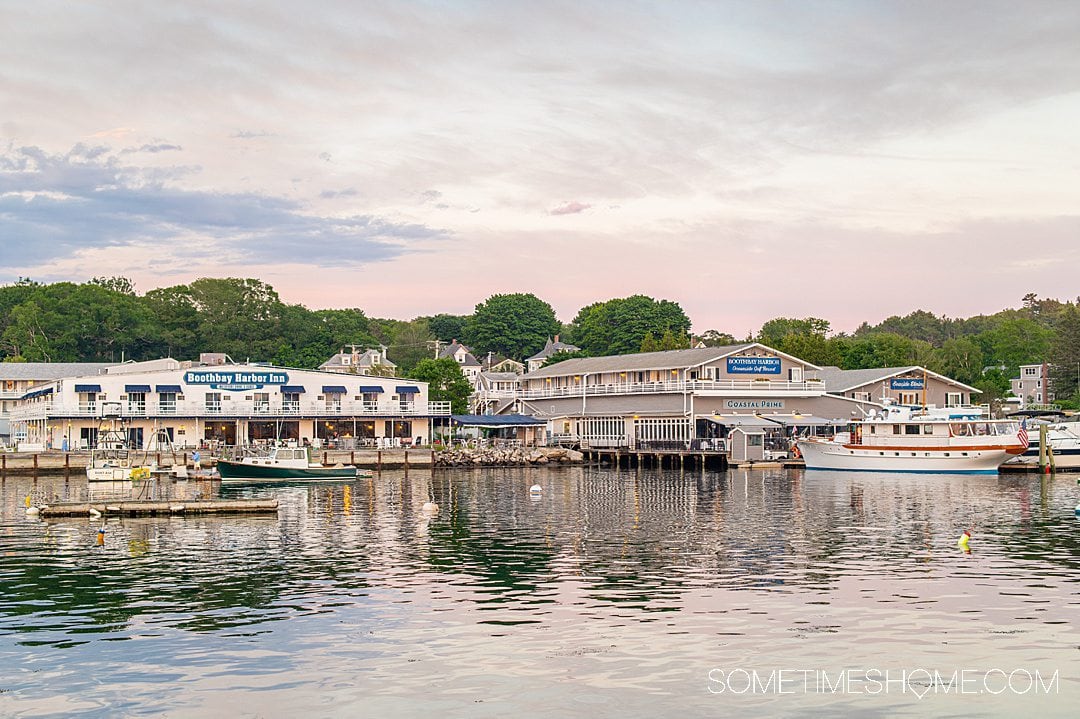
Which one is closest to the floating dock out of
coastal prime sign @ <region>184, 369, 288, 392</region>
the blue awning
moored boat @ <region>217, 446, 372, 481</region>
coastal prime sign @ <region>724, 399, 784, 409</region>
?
moored boat @ <region>217, 446, 372, 481</region>

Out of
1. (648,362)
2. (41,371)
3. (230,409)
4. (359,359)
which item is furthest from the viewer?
(359,359)

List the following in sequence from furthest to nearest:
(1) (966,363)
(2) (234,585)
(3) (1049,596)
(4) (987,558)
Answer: (1) (966,363) < (4) (987,558) < (2) (234,585) < (3) (1049,596)

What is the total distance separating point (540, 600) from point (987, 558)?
1515cm

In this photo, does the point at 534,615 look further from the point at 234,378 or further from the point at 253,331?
the point at 253,331

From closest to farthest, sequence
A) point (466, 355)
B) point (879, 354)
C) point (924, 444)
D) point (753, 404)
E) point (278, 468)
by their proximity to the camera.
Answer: point (278, 468) < point (924, 444) < point (753, 404) < point (879, 354) < point (466, 355)

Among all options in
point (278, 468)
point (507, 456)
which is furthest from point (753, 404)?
point (278, 468)

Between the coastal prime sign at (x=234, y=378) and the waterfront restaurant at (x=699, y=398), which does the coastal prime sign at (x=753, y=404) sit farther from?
the coastal prime sign at (x=234, y=378)

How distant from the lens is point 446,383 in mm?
118812

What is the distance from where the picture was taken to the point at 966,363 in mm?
155625

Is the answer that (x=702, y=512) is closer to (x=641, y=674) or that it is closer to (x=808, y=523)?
(x=808, y=523)

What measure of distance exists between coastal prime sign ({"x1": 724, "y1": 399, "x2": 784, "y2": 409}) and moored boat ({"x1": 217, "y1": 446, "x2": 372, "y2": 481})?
38.8 m

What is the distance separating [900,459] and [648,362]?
100 ft

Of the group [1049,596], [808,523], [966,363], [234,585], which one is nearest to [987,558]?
[1049,596]

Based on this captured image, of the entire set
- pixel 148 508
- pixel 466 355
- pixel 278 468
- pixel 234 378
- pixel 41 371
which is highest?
pixel 466 355
